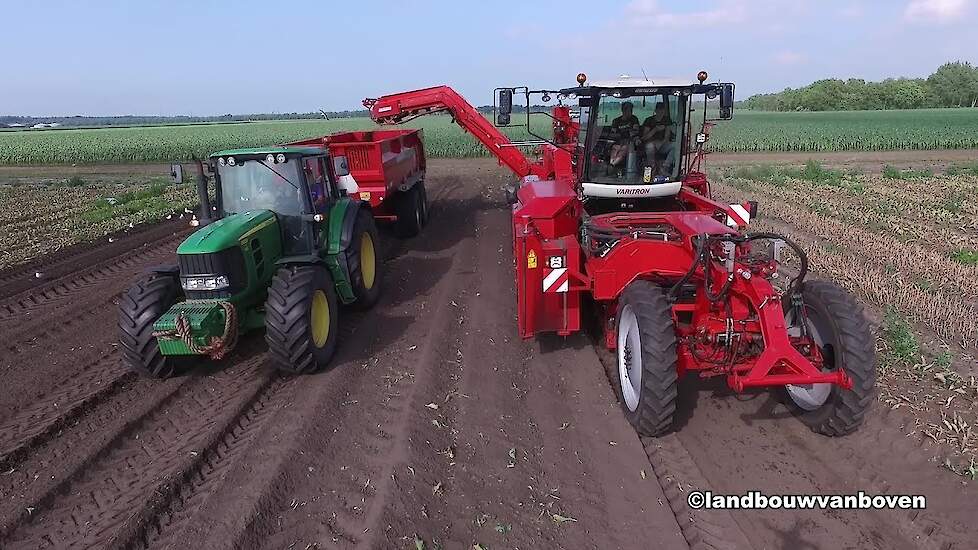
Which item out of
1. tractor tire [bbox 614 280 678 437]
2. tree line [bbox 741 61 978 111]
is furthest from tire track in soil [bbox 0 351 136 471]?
tree line [bbox 741 61 978 111]

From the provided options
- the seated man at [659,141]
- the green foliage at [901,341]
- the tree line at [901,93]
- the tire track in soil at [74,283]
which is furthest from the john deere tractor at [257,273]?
the tree line at [901,93]

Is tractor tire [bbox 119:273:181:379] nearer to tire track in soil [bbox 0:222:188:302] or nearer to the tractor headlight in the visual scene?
the tractor headlight

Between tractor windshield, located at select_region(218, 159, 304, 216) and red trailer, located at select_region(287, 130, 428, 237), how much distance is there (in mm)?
1893

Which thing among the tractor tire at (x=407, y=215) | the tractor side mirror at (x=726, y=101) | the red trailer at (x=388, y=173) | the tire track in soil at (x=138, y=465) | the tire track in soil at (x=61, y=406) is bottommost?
the tire track in soil at (x=138, y=465)

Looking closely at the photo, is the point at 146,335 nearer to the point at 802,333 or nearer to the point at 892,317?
the point at 802,333

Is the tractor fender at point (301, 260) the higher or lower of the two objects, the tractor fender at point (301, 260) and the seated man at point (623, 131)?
the lower

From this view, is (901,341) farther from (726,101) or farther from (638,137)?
(638,137)

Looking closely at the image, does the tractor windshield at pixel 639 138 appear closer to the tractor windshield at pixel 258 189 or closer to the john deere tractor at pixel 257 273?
the john deere tractor at pixel 257 273

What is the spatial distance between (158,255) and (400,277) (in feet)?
15.3

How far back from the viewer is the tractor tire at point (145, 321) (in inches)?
214

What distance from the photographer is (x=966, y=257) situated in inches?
350

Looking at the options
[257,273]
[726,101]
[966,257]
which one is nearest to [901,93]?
[966,257]

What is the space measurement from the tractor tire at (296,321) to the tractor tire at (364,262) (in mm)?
Result: 1163

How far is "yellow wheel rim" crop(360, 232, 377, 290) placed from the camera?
7.76 metres
